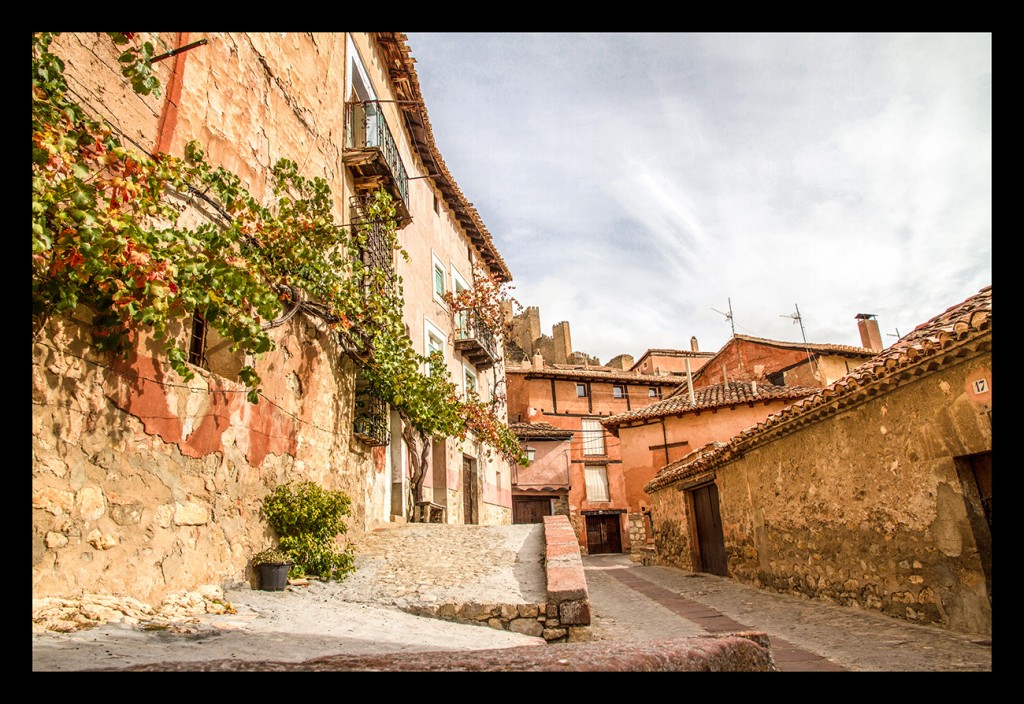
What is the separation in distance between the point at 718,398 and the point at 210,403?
18.6m

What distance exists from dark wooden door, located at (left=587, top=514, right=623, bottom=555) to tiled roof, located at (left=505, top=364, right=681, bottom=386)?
264 inches

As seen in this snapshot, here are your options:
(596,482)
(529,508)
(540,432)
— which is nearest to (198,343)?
(540,432)

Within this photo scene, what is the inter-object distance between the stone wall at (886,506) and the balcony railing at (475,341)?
26.3 ft

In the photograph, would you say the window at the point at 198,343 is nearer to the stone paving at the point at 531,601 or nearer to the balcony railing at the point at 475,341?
the stone paving at the point at 531,601

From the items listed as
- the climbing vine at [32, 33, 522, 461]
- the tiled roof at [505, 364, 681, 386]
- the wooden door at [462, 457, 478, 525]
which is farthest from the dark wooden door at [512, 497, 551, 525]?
the climbing vine at [32, 33, 522, 461]

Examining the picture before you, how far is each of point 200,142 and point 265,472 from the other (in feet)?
11.2

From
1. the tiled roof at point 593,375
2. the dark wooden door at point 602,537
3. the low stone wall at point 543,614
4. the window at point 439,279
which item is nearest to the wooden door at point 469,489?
the window at point 439,279

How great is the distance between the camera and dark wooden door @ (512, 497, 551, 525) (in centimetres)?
2681

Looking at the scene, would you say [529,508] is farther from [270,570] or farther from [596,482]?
[270,570]

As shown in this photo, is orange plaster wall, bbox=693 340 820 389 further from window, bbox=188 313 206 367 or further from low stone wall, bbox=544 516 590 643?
window, bbox=188 313 206 367

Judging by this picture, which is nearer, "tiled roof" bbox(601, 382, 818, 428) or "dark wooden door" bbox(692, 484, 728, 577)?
"dark wooden door" bbox(692, 484, 728, 577)
